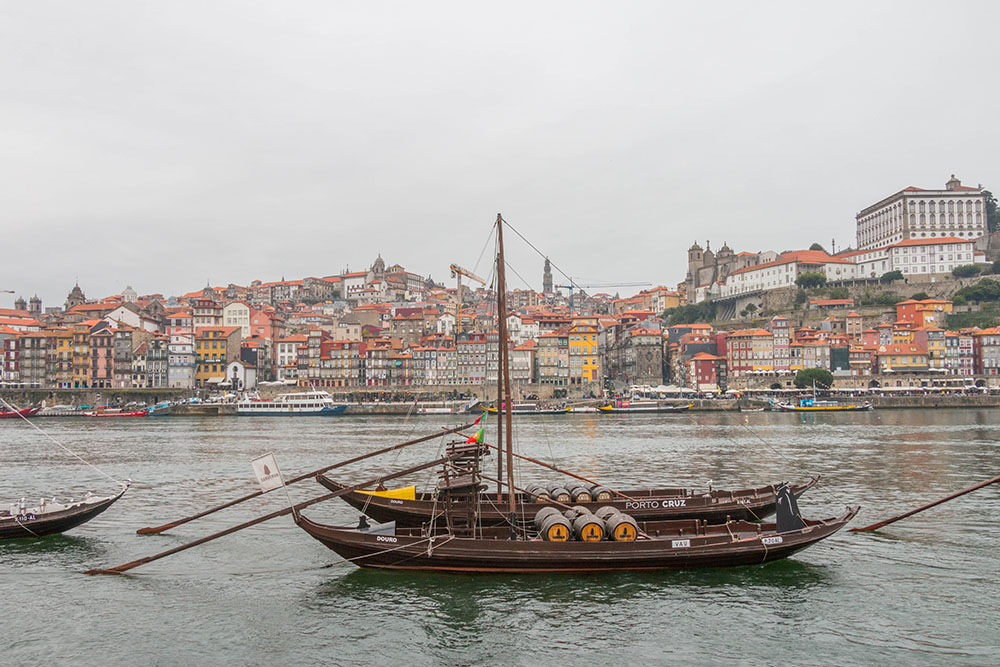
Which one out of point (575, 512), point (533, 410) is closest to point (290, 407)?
point (533, 410)

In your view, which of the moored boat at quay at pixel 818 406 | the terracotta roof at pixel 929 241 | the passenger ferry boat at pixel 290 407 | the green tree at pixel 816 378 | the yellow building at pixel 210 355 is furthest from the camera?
the terracotta roof at pixel 929 241

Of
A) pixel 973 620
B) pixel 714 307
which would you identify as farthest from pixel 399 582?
pixel 714 307

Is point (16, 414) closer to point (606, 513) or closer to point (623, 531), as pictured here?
point (606, 513)

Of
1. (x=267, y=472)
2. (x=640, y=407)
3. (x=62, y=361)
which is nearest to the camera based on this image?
(x=267, y=472)

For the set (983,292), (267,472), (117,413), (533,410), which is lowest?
(533,410)

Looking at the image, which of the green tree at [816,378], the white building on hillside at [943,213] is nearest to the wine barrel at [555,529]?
the green tree at [816,378]

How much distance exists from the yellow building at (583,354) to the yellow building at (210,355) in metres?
43.8

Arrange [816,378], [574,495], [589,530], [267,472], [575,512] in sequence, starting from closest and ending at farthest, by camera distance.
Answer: [267,472] → [589,530] → [575,512] → [574,495] → [816,378]

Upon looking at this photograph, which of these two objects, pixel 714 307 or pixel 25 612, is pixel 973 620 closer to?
pixel 25 612

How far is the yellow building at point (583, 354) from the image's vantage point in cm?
10306

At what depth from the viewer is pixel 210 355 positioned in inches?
4063

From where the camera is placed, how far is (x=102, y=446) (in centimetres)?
4875

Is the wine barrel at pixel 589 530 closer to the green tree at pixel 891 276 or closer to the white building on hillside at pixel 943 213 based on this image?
the green tree at pixel 891 276

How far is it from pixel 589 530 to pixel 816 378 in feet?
278
